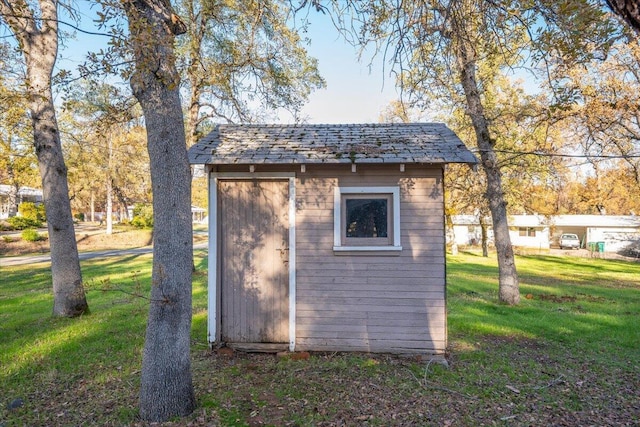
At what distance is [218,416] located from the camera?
341 cm

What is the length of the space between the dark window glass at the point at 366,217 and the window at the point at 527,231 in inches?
1474

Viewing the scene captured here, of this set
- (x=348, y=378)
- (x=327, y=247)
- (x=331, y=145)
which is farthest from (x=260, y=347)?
(x=331, y=145)

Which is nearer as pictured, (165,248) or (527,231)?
(165,248)

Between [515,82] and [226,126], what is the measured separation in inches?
646

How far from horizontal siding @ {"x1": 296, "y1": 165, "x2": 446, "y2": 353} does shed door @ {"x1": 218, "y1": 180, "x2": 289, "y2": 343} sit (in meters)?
0.28

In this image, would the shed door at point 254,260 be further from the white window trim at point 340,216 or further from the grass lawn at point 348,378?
the white window trim at point 340,216

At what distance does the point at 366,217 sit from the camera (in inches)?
205

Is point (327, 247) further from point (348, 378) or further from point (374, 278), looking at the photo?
point (348, 378)

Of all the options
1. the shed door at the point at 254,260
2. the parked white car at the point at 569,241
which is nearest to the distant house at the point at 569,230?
the parked white car at the point at 569,241

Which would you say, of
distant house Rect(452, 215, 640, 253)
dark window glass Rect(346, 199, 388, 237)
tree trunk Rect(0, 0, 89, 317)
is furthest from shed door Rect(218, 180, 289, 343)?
distant house Rect(452, 215, 640, 253)

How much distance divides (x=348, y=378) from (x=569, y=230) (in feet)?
140

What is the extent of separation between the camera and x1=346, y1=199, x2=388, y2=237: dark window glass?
17.0ft

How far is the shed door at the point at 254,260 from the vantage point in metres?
5.23

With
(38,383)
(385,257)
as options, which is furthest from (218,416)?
(385,257)
